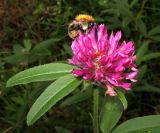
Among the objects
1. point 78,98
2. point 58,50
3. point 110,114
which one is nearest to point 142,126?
point 110,114

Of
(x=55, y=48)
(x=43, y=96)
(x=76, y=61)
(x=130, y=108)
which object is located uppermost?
(x=76, y=61)

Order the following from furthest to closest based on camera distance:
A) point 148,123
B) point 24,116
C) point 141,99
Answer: point 141,99 → point 24,116 → point 148,123

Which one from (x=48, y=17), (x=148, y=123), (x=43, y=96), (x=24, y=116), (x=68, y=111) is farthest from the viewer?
(x=48, y=17)

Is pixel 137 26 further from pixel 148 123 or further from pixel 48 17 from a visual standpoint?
pixel 148 123

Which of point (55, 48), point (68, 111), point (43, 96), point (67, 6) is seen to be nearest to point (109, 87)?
point (43, 96)

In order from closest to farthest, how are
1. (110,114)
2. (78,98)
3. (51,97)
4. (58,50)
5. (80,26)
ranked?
(51,97)
(110,114)
(80,26)
(78,98)
(58,50)

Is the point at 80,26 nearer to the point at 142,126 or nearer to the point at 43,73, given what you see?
the point at 43,73
